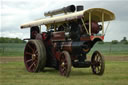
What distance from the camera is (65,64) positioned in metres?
11.2

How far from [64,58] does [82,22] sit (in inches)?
60.0

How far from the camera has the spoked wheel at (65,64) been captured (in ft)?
35.6

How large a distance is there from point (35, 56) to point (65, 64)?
212 centimetres

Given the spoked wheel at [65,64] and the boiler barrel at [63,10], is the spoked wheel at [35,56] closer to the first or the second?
the spoked wheel at [65,64]

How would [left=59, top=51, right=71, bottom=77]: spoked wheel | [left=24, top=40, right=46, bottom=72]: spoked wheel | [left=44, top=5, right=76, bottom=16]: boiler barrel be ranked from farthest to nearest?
[left=24, top=40, right=46, bottom=72]: spoked wheel, [left=44, top=5, right=76, bottom=16]: boiler barrel, [left=59, top=51, right=71, bottom=77]: spoked wheel

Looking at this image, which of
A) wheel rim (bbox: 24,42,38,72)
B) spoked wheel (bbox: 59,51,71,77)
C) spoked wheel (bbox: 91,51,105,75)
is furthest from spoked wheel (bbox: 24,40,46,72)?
spoked wheel (bbox: 91,51,105,75)

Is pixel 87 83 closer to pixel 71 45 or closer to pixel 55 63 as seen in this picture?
pixel 71 45

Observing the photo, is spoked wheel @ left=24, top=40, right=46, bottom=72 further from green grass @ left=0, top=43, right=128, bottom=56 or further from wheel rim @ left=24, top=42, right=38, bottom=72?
green grass @ left=0, top=43, right=128, bottom=56

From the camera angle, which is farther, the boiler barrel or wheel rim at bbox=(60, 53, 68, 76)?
the boiler barrel

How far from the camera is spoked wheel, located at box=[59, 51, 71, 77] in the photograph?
427 inches

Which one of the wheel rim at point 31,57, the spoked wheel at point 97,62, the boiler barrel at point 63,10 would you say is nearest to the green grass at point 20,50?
the wheel rim at point 31,57

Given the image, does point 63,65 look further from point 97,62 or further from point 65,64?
point 97,62

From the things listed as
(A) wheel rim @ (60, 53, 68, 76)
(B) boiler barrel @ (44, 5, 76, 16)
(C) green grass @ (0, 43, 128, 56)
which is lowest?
(C) green grass @ (0, 43, 128, 56)

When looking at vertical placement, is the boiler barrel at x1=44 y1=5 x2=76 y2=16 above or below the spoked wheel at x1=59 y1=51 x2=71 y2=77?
above
